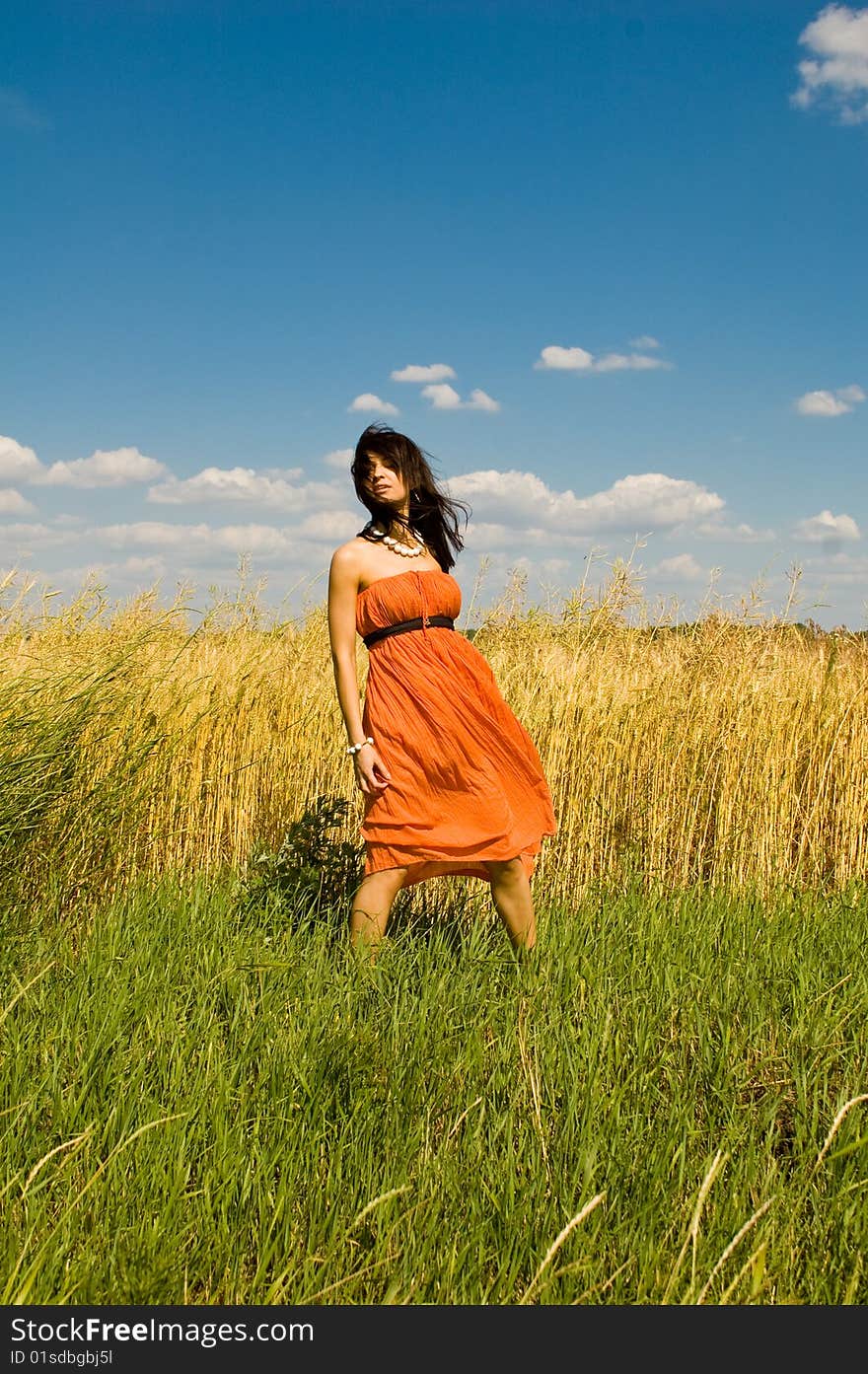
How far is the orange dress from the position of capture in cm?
272

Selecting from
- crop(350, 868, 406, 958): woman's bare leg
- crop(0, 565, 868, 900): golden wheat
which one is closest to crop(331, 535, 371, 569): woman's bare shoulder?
crop(350, 868, 406, 958): woman's bare leg

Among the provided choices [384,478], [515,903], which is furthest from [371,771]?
[384,478]

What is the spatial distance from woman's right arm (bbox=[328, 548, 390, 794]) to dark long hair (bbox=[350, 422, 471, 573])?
13cm

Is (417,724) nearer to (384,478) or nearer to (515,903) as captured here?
(515,903)

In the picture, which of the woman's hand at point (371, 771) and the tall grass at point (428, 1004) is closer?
the tall grass at point (428, 1004)

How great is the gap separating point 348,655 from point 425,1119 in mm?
1320

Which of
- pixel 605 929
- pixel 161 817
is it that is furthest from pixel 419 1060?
pixel 161 817

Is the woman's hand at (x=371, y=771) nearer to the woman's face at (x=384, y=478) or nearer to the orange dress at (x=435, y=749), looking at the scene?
the orange dress at (x=435, y=749)

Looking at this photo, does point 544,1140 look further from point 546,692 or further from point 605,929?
point 546,692

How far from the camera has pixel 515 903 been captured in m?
2.84

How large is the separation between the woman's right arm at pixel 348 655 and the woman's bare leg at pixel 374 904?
0.80 feet

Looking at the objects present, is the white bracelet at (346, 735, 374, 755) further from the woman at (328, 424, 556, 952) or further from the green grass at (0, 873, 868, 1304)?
the green grass at (0, 873, 868, 1304)

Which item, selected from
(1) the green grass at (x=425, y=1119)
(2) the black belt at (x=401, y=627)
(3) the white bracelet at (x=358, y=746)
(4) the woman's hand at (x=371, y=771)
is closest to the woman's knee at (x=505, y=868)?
(1) the green grass at (x=425, y=1119)

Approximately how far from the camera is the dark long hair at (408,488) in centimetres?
285
